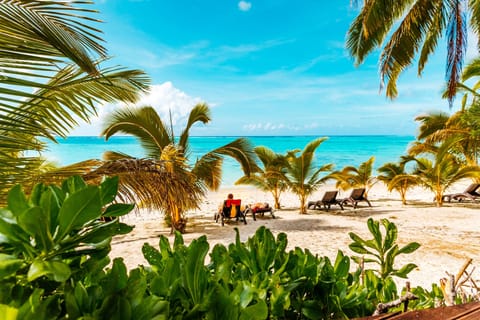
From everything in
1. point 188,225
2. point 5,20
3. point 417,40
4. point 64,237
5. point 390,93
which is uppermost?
point 417,40

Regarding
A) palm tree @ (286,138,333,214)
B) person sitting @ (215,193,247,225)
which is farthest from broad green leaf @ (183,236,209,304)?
palm tree @ (286,138,333,214)

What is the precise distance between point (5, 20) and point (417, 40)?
341 inches

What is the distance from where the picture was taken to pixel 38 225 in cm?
42

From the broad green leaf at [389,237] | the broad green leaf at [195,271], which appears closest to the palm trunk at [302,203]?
the broad green leaf at [389,237]

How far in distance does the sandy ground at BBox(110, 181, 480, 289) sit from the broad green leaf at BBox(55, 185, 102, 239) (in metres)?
3.24

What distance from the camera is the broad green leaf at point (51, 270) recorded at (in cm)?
40

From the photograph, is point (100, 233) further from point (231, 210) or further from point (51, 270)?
point (231, 210)

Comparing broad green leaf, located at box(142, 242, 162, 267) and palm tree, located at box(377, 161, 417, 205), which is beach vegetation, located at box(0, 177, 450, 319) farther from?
palm tree, located at box(377, 161, 417, 205)

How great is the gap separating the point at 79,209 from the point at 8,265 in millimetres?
127

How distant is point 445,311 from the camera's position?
737 mm

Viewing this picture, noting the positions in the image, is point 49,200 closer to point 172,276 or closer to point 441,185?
point 172,276

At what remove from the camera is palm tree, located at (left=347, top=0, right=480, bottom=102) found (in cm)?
632

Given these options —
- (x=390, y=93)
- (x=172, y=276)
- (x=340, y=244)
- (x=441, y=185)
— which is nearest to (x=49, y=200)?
(x=172, y=276)

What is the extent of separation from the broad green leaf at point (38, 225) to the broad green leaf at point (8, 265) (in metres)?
0.04
